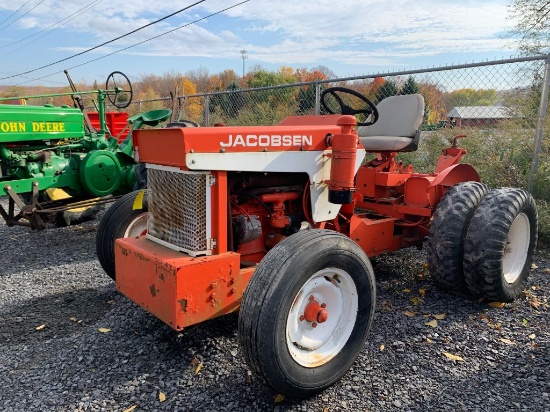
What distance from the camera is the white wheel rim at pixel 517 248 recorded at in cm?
365

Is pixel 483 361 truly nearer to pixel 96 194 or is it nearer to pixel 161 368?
pixel 161 368

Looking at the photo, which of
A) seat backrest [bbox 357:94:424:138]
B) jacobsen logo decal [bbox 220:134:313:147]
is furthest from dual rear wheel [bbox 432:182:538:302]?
jacobsen logo decal [bbox 220:134:313:147]

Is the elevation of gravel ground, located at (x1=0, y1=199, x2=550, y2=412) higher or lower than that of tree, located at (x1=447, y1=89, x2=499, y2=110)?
lower

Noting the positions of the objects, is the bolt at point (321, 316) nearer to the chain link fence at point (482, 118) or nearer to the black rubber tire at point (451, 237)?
the black rubber tire at point (451, 237)

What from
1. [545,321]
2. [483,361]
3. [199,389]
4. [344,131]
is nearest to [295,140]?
[344,131]

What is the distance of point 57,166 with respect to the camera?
5.52 metres

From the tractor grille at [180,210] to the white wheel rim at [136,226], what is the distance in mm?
833

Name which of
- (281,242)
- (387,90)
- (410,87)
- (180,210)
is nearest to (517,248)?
(281,242)

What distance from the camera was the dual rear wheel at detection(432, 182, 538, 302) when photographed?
10.8 feet

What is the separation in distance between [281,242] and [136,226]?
1.76 m

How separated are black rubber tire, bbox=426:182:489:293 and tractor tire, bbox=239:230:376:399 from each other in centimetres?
109

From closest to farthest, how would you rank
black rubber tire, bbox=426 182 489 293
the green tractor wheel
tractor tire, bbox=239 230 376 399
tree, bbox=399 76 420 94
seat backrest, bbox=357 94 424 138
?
tractor tire, bbox=239 230 376 399
black rubber tire, bbox=426 182 489 293
seat backrest, bbox=357 94 424 138
the green tractor wheel
tree, bbox=399 76 420 94

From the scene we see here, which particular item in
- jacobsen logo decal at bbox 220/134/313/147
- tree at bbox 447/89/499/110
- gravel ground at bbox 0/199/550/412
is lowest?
gravel ground at bbox 0/199/550/412

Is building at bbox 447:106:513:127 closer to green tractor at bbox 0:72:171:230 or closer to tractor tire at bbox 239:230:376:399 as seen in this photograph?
green tractor at bbox 0:72:171:230
